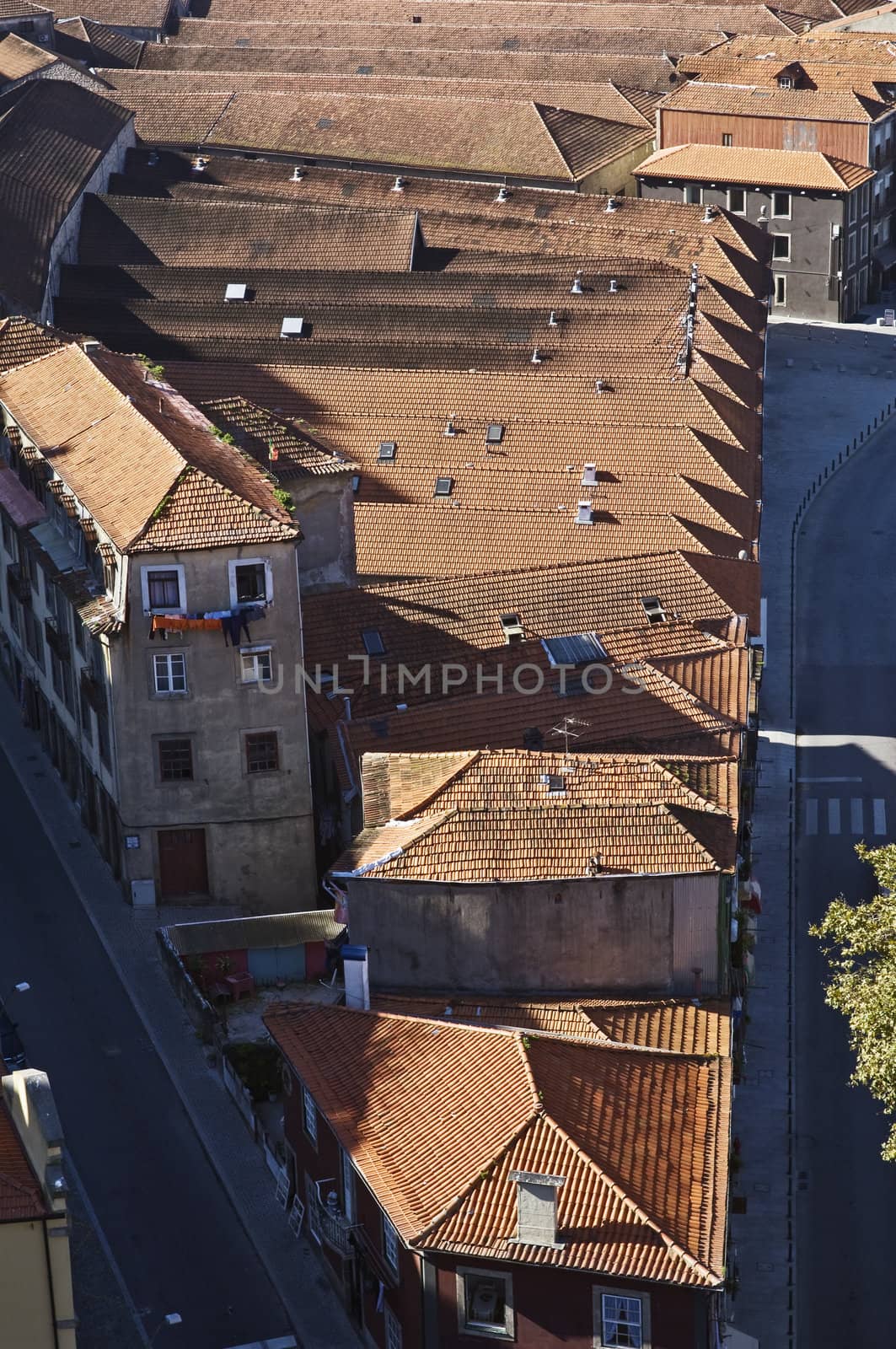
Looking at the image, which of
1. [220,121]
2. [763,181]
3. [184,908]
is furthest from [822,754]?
[220,121]

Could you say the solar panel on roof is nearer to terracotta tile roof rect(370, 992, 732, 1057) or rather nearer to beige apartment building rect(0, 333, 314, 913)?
beige apartment building rect(0, 333, 314, 913)

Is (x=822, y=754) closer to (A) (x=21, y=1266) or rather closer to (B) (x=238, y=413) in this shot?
(B) (x=238, y=413)

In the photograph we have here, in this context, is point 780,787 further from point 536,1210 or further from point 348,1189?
point 536,1210

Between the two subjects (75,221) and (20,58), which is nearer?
(75,221)

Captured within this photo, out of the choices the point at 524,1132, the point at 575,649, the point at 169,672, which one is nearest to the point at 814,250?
the point at 575,649

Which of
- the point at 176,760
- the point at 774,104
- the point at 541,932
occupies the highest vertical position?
the point at 774,104

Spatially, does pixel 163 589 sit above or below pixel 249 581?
below
